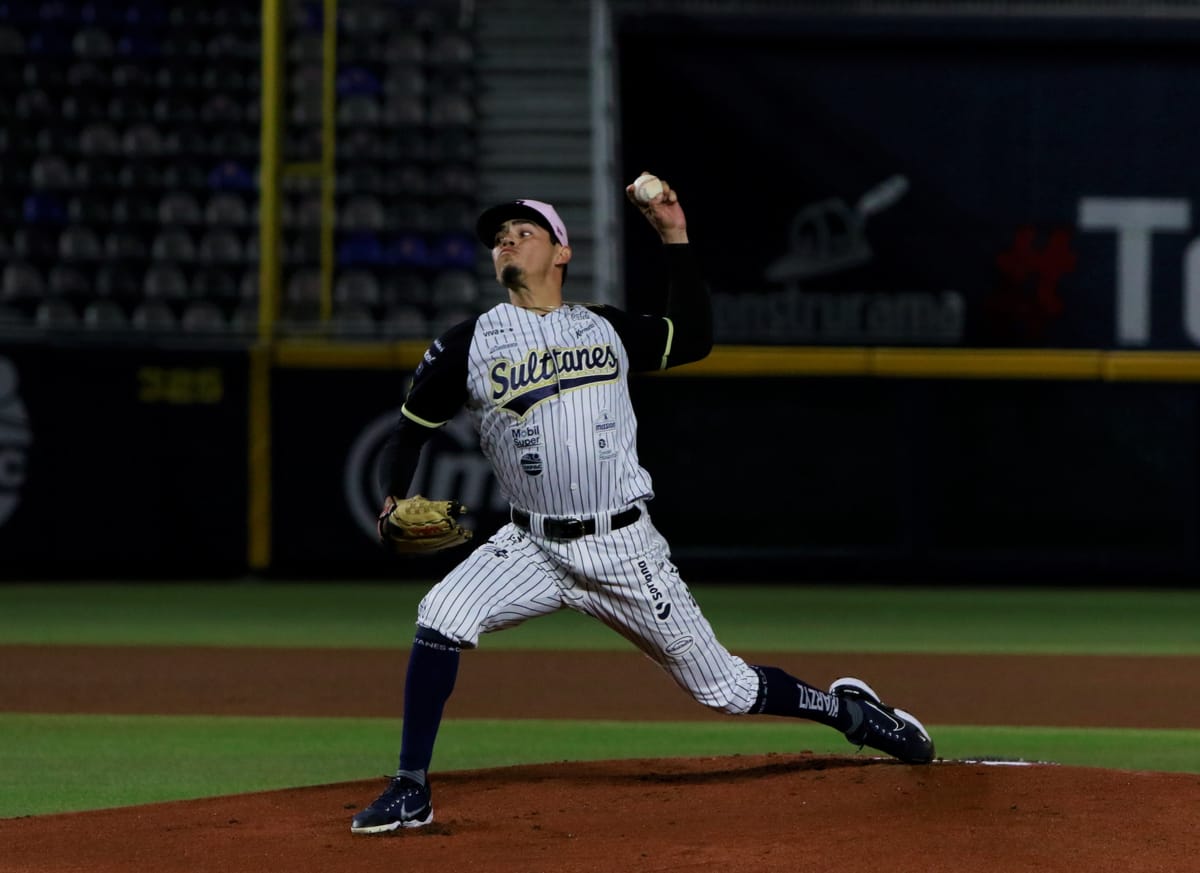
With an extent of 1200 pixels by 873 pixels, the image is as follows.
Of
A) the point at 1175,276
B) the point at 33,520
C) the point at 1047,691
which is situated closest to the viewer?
the point at 1047,691

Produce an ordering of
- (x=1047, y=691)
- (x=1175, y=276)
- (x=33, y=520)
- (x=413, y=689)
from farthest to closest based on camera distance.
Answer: (x=1175, y=276) → (x=33, y=520) → (x=1047, y=691) → (x=413, y=689)

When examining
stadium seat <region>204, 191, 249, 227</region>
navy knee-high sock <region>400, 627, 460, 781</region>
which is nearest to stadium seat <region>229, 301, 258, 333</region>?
stadium seat <region>204, 191, 249, 227</region>

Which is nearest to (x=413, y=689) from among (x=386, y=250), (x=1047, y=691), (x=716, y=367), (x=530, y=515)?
(x=530, y=515)

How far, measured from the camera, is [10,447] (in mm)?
11547

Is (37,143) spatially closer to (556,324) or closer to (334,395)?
(334,395)

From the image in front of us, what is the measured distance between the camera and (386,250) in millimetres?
14898

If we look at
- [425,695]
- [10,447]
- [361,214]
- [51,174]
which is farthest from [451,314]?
[425,695]

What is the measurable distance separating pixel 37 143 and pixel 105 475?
4634 millimetres

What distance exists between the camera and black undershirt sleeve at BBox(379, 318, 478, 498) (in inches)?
184

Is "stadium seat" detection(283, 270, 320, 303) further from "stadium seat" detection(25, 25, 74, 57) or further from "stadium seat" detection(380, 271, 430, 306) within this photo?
"stadium seat" detection(25, 25, 74, 57)

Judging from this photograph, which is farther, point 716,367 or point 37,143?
point 37,143

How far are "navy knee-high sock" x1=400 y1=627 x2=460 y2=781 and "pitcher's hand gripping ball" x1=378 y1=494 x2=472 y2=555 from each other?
234 mm

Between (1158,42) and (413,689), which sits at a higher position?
(1158,42)

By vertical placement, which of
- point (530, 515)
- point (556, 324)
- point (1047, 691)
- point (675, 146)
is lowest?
point (1047, 691)
